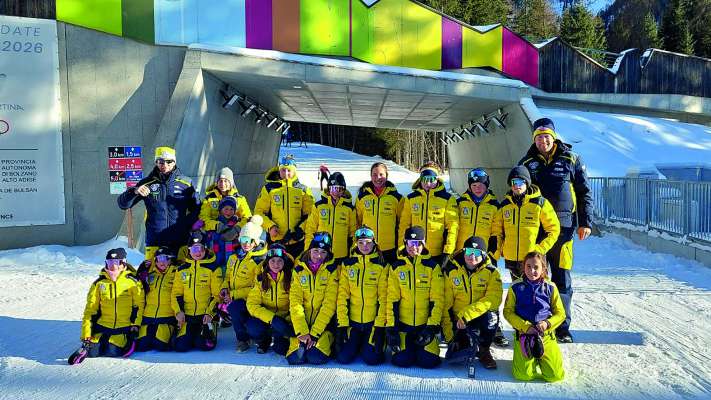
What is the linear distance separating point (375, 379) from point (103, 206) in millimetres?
7634

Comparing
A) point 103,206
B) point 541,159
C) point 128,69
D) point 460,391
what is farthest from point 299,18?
point 460,391

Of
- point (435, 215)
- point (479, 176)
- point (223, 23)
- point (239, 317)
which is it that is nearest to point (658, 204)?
point (479, 176)

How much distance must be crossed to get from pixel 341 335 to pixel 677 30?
137 feet

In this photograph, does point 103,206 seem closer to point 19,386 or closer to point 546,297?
point 19,386

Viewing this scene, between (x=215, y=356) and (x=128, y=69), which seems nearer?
(x=215, y=356)

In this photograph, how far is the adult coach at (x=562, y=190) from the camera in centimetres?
459

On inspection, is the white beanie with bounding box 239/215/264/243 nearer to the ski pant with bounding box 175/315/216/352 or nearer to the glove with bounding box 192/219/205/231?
the glove with bounding box 192/219/205/231

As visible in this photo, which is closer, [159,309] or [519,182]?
[519,182]

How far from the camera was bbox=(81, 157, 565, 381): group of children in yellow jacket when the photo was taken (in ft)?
13.2

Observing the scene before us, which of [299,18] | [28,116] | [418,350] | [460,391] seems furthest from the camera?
[299,18]

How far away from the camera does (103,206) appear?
9.55 meters

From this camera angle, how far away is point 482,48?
43.8 feet

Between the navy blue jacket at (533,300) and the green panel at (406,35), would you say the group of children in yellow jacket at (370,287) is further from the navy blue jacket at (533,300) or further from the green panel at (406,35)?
the green panel at (406,35)

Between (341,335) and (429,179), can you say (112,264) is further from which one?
(429,179)
